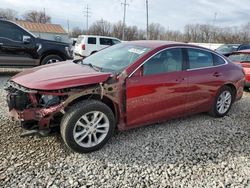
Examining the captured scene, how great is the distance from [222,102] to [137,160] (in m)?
2.63

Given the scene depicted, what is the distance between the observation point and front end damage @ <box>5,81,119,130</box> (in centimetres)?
291

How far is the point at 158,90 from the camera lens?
3.59 meters

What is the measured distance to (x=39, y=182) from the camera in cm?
255

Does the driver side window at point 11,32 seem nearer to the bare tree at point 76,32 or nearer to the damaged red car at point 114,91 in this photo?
the damaged red car at point 114,91

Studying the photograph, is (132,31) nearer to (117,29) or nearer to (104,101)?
(117,29)

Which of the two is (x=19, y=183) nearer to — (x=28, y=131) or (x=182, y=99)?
(x=28, y=131)

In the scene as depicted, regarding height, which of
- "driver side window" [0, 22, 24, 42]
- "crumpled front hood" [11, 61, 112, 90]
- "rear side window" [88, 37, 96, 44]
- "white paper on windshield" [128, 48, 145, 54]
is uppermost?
"rear side window" [88, 37, 96, 44]

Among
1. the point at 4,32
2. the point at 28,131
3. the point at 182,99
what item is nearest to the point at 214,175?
the point at 182,99

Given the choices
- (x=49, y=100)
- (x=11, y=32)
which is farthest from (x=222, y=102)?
(x=11, y=32)

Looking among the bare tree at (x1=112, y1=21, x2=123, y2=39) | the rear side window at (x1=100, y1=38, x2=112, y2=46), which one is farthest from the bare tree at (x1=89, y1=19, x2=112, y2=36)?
the rear side window at (x1=100, y1=38, x2=112, y2=46)

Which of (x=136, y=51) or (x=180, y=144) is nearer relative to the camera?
(x=180, y=144)

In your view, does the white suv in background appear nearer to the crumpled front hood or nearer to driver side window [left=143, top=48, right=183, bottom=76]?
driver side window [left=143, top=48, right=183, bottom=76]

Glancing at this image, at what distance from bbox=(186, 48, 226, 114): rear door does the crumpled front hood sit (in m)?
1.63

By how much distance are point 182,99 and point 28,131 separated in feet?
8.10
